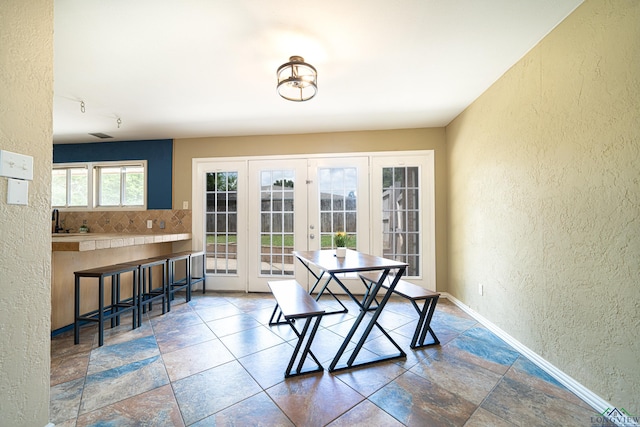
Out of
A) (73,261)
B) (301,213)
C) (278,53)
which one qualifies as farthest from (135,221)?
(278,53)

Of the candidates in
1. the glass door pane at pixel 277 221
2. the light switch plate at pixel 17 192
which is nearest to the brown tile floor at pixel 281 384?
the light switch plate at pixel 17 192

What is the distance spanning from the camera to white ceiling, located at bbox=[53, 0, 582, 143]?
177 cm

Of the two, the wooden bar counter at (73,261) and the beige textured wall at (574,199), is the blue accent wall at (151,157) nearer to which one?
the wooden bar counter at (73,261)

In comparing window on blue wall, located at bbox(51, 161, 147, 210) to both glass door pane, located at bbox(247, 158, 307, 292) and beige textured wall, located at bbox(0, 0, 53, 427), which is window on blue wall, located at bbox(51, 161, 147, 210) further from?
beige textured wall, located at bbox(0, 0, 53, 427)

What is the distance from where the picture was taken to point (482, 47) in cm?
215

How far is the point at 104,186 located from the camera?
4.57 m

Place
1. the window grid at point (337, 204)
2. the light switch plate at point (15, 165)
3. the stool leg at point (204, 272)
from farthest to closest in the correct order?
the stool leg at point (204, 272)
the window grid at point (337, 204)
the light switch plate at point (15, 165)

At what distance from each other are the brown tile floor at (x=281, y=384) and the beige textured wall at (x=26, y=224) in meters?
0.46

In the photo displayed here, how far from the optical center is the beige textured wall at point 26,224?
1.20m

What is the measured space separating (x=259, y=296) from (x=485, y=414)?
3.12 meters

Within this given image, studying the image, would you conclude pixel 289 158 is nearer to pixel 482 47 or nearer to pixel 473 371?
pixel 482 47

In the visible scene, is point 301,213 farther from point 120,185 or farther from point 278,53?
point 120,185

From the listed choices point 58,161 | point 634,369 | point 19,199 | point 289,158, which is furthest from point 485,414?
point 58,161

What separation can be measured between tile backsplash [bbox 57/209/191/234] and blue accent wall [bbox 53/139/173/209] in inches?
6.3
